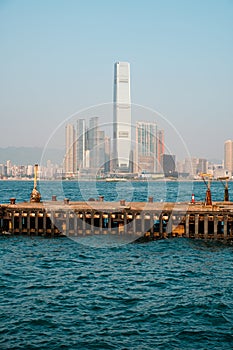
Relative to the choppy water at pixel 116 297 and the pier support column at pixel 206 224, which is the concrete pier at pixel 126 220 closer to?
the pier support column at pixel 206 224

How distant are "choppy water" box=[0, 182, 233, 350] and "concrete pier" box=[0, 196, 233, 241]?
14.6 ft

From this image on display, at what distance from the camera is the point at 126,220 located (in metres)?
55.4

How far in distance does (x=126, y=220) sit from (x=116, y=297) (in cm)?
2407

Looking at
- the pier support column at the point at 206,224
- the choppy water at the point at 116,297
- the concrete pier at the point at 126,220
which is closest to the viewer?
the choppy water at the point at 116,297

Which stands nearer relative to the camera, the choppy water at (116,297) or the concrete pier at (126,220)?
the choppy water at (116,297)

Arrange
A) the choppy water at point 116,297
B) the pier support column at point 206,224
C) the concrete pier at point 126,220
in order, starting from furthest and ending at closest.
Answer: the concrete pier at point 126,220, the pier support column at point 206,224, the choppy water at point 116,297

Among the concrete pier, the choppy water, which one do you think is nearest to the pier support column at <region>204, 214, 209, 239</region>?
the concrete pier

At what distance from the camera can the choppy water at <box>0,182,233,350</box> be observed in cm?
2444

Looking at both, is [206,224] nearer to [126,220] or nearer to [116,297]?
[126,220]

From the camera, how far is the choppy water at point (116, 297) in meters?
24.4

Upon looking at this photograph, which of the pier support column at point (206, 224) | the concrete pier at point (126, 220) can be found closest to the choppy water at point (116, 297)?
the pier support column at point (206, 224)

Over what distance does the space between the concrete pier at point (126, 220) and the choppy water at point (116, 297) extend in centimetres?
445

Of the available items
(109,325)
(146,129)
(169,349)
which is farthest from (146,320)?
(146,129)

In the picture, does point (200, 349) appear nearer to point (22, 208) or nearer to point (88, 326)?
point (88, 326)
